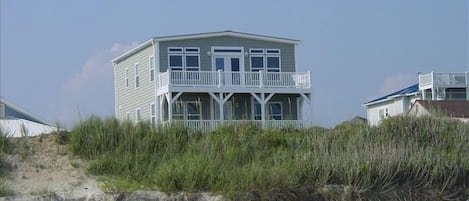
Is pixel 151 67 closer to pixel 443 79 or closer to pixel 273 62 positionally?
pixel 273 62

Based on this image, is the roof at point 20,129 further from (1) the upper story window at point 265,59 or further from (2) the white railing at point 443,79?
(2) the white railing at point 443,79

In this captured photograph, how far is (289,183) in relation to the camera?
43.5ft

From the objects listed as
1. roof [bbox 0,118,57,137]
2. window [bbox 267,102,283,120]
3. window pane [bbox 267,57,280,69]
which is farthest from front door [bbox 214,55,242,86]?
roof [bbox 0,118,57,137]

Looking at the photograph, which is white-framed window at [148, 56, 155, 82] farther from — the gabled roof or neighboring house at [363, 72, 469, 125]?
neighboring house at [363, 72, 469, 125]

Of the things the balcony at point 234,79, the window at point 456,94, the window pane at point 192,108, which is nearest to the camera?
the balcony at point 234,79

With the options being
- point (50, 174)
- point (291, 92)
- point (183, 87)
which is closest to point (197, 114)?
point (183, 87)

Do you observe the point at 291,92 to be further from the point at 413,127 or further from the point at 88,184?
the point at 88,184

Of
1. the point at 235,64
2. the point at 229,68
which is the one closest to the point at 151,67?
the point at 229,68

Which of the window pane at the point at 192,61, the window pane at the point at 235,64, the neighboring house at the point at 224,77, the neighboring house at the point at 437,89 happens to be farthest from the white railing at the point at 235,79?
the neighboring house at the point at 437,89

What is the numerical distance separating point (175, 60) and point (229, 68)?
127 inches

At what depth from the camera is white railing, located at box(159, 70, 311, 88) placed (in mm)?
46250

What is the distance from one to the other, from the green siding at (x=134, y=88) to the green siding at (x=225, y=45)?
1.22 metres

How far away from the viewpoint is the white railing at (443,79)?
55.9 metres

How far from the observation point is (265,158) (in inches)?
573
